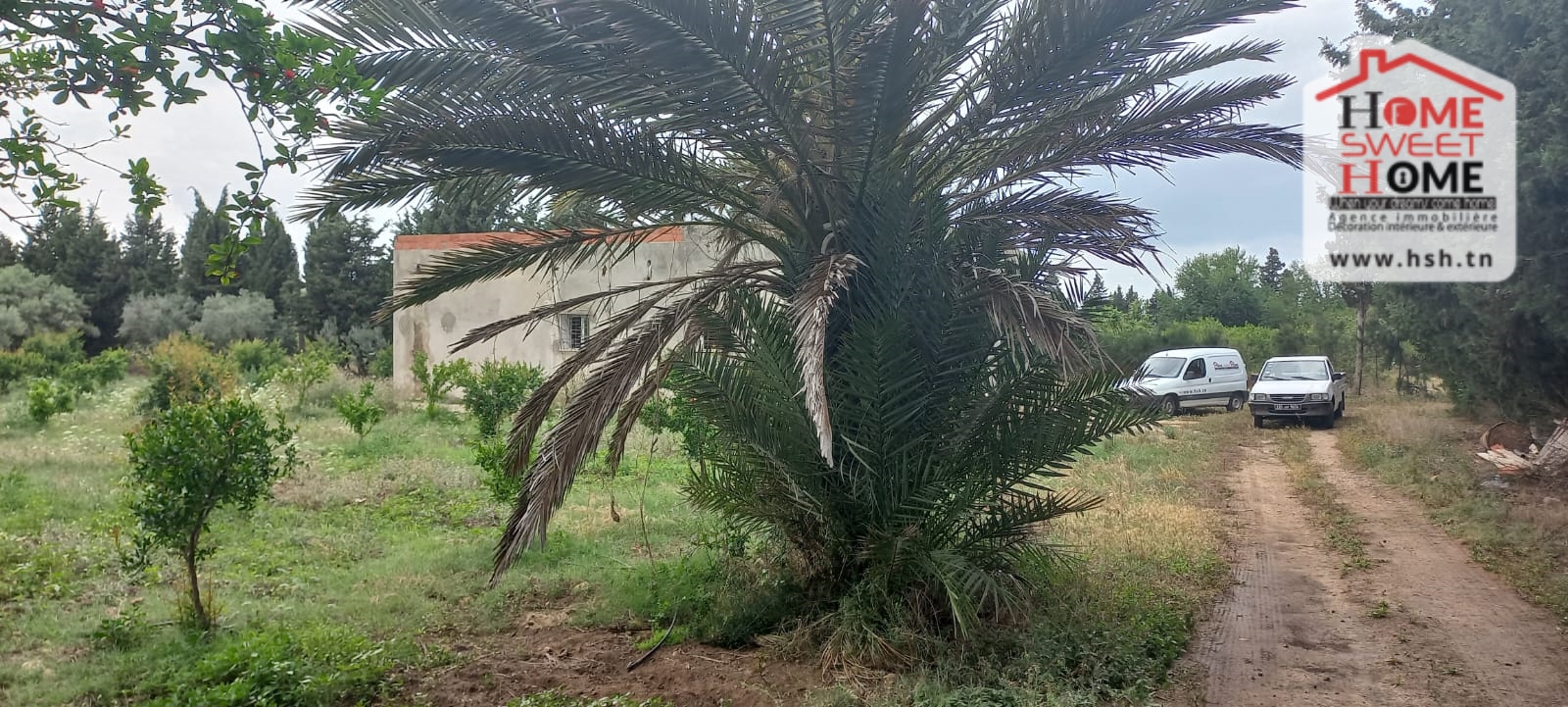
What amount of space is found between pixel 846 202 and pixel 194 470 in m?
4.24

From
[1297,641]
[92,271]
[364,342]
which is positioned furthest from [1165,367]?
[92,271]

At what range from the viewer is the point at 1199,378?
20.6 metres

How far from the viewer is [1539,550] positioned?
23.8 feet

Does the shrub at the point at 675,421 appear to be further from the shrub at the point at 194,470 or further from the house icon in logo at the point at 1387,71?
the house icon in logo at the point at 1387,71

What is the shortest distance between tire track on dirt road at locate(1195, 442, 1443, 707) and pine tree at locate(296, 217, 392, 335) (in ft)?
113

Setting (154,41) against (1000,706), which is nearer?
(154,41)

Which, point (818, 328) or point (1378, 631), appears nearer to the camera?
point (818, 328)

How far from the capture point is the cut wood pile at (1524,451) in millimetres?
9695

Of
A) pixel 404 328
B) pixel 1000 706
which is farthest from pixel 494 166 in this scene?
pixel 404 328

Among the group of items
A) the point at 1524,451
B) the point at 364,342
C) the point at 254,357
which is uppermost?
the point at 364,342

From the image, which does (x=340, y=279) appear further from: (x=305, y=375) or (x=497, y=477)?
(x=497, y=477)

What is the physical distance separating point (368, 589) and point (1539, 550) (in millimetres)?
9188

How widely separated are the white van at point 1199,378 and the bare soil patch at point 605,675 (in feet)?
54.4

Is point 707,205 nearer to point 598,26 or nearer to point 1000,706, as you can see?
point 598,26
